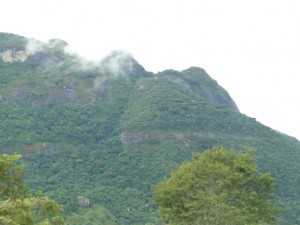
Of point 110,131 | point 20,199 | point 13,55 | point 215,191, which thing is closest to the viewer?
point 20,199

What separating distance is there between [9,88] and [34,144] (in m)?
28.8

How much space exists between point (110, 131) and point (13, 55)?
165 feet

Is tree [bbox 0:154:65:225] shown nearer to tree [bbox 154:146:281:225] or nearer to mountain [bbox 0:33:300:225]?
tree [bbox 154:146:281:225]

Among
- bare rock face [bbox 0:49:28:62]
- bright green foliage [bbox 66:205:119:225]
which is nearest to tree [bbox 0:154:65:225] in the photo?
bright green foliage [bbox 66:205:119:225]

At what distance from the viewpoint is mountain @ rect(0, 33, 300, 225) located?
111375 mm

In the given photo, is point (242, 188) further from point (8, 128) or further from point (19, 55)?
point (19, 55)

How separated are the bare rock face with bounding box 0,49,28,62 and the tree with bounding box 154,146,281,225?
141 metres

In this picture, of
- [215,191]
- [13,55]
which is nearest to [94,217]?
[215,191]

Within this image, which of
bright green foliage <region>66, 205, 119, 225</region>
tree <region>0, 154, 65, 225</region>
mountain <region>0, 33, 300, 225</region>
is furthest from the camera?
mountain <region>0, 33, 300, 225</region>

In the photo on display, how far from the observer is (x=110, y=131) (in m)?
146

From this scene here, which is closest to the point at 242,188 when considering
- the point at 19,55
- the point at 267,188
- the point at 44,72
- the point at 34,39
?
the point at 267,188

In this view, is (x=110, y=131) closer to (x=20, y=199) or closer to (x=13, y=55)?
(x=13, y=55)

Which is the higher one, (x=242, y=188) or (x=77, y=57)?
(x=77, y=57)

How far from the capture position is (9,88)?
497ft
